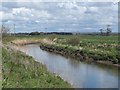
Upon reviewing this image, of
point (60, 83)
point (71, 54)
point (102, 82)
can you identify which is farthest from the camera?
point (71, 54)

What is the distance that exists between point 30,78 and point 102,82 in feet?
21.0

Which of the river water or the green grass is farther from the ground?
the green grass

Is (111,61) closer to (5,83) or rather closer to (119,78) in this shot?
(119,78)

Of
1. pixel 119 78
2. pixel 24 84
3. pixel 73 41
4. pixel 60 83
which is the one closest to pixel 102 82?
pixel 119 78

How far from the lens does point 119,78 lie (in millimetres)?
19266

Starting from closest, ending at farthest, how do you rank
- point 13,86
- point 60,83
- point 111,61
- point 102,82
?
point 13,86, point 60,83, point 102,82, point 111,61

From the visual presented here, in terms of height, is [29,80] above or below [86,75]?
above

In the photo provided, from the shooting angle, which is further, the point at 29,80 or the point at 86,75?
the point at 86,75

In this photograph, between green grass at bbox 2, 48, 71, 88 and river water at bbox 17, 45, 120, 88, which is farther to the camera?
river water at bbox 17, 45, 120, 88

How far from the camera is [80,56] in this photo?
31.9 m

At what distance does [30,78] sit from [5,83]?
2.07m

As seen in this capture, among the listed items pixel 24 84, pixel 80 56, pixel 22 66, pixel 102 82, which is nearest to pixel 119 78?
pixel 102 82

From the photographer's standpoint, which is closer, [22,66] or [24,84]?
[24,84]

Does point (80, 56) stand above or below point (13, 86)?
below
